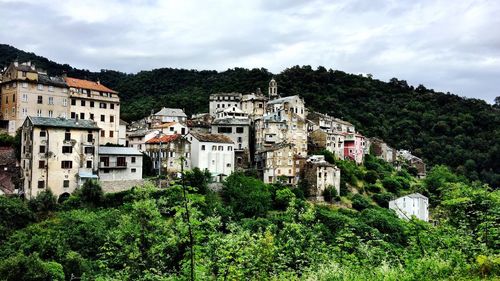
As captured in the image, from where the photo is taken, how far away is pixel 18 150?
4678 centimetres

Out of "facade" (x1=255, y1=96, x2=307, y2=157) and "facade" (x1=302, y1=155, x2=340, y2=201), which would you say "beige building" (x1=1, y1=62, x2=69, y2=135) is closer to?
"facade" (x1=255, y1=96, x2=307, y2=157)

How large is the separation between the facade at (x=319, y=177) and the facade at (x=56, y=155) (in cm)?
2608

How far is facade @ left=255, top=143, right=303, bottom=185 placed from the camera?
5947cm

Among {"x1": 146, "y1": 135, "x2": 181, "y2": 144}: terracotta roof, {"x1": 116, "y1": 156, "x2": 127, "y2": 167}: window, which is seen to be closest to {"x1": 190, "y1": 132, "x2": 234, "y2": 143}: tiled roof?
{"x1": 146, "y1": 135, "x2": 181, "y2": 144}: terracotta roof

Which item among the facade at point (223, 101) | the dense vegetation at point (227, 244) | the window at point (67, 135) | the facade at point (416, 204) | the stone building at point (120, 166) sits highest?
the facade at point (223, 101)

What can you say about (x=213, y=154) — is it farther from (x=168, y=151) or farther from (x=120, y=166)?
(x=120, y=166)

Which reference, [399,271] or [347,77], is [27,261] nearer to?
[399,271]

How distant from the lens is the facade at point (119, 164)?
48625mm

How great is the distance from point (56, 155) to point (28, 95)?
1002 cm

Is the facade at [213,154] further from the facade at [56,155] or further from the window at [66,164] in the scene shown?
the window at [66,164]

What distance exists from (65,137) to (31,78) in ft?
33.0

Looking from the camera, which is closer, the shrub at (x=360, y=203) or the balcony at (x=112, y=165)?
the balcony at (x=112, y=165)

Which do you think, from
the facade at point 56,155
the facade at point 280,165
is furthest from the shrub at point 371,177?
the facade at point 56,155

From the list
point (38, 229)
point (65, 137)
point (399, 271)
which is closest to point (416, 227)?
point (399, 271)
